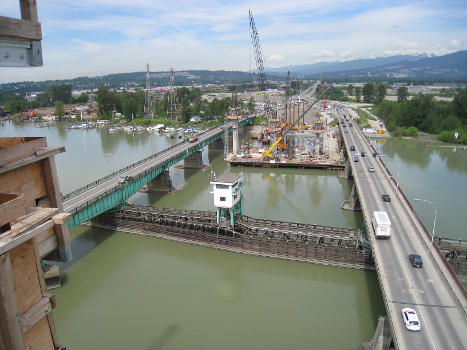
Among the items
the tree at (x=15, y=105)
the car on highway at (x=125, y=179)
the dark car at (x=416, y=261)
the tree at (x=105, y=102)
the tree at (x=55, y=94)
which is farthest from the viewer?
the tree at (x=55, y=94)

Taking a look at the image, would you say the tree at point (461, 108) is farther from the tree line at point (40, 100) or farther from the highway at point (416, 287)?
the tree line at point (40, 100)

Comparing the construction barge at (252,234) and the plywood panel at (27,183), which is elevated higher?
the plywood panel at (27,183)

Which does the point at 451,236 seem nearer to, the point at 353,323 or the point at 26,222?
the point at 353,323

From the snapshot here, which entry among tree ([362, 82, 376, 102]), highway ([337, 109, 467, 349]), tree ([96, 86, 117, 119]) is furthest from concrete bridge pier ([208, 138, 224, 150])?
tree ([362, 82, 376, 102])

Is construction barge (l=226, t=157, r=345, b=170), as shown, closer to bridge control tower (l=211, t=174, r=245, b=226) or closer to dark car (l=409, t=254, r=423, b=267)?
bridge control tower (l=211, t=174, r=245, b=226)

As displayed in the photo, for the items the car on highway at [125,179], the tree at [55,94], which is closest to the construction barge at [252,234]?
the car on highway at [125,179]
